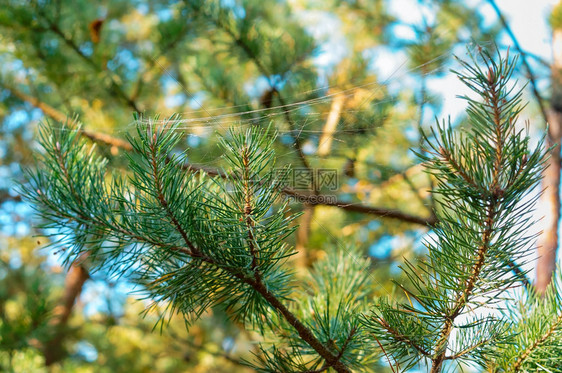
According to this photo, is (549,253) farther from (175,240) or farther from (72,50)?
(72,50)

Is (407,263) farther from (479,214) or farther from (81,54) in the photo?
(81,54)

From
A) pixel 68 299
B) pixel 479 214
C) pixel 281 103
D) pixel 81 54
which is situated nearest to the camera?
pixel 479 214

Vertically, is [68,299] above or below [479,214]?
below

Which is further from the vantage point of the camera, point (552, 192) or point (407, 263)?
point (552, 192)

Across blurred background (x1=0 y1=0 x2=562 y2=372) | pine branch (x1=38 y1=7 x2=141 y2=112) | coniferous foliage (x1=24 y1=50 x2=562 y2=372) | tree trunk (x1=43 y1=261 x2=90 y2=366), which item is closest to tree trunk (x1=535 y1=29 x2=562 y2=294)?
blurred background (x1=0 y1=0 x2=562 y2=372)

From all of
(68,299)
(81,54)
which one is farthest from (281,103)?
(68,299)

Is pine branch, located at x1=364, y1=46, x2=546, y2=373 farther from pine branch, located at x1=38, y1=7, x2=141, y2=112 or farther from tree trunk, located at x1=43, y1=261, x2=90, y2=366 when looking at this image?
tree trunk, located at x1=43, y1=261, x2=90, y2=366

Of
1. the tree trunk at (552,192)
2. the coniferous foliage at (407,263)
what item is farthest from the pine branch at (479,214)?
the tree trunk at (552,192)

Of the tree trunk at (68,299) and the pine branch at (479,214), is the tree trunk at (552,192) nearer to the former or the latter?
the pine branch at (479,214)
